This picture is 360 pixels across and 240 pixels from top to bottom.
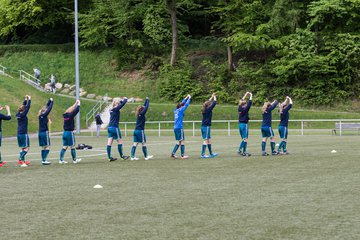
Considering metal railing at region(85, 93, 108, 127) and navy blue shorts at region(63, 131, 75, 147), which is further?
metal railing at region(85, 93, 108, 127)

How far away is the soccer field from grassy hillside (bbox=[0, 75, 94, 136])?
3098 cm

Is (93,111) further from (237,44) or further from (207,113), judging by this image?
(207,113)

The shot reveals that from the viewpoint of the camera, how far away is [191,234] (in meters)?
11.0

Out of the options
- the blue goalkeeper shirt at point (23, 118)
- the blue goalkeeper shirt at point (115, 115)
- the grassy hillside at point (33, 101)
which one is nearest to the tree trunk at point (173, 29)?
the grassy hillside at point (33, 101)

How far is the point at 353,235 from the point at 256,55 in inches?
2221

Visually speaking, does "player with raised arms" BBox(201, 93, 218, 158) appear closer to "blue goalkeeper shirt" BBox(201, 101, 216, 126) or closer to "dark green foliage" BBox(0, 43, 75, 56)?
"blue goalkeeper shirt" BBox(201, 101, 216, 126)

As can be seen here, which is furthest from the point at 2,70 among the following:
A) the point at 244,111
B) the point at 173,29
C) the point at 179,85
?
the point at 244,111

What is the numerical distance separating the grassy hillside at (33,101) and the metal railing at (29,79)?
0.99 m

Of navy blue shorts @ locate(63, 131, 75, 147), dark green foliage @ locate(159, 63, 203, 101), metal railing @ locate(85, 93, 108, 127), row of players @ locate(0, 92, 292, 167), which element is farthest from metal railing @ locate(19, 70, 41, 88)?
navy blue shorts @ locate(63, 131, 75, 147)

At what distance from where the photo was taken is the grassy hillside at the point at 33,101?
53.9 meters

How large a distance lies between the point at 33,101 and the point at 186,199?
4474 centimetres

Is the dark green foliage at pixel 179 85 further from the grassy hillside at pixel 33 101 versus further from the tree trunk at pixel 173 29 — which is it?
the grassy hillside at pixel 33 101

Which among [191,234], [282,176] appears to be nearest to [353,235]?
[191,234]

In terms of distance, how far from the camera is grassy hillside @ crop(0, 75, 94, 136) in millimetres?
53875
